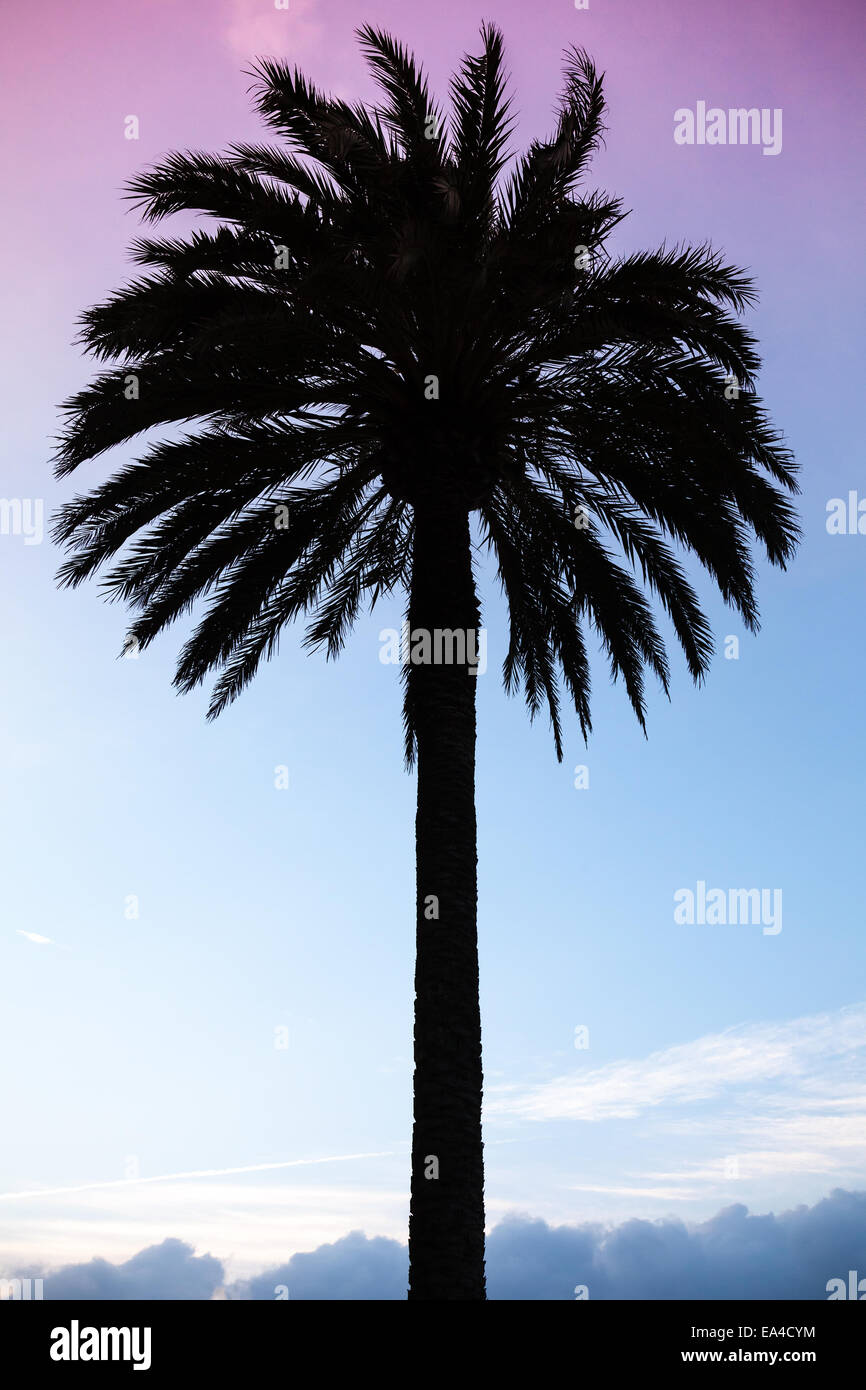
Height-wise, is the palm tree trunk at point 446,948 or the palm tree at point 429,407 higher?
the palm tree at point 429,407

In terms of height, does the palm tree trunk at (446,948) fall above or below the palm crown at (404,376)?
below

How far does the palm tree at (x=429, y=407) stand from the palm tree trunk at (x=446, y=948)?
24 millimetres

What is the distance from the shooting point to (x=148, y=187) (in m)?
12.5

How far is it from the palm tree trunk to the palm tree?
2cm

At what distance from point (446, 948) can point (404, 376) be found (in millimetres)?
5768

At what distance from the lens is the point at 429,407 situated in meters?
13.1

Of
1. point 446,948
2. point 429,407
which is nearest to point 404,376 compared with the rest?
point 429,407

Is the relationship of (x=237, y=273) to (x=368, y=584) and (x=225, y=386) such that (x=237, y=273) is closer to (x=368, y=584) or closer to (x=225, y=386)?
(x=225, y=386)

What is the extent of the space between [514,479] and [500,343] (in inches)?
73.8

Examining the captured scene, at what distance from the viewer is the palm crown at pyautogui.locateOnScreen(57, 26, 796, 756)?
1204cm

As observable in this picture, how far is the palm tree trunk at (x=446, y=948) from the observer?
10883 millimetres

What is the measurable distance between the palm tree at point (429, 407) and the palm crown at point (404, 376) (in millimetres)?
29

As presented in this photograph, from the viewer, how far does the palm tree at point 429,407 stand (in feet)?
38.3

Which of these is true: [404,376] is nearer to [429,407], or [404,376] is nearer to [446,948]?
[429,407]
